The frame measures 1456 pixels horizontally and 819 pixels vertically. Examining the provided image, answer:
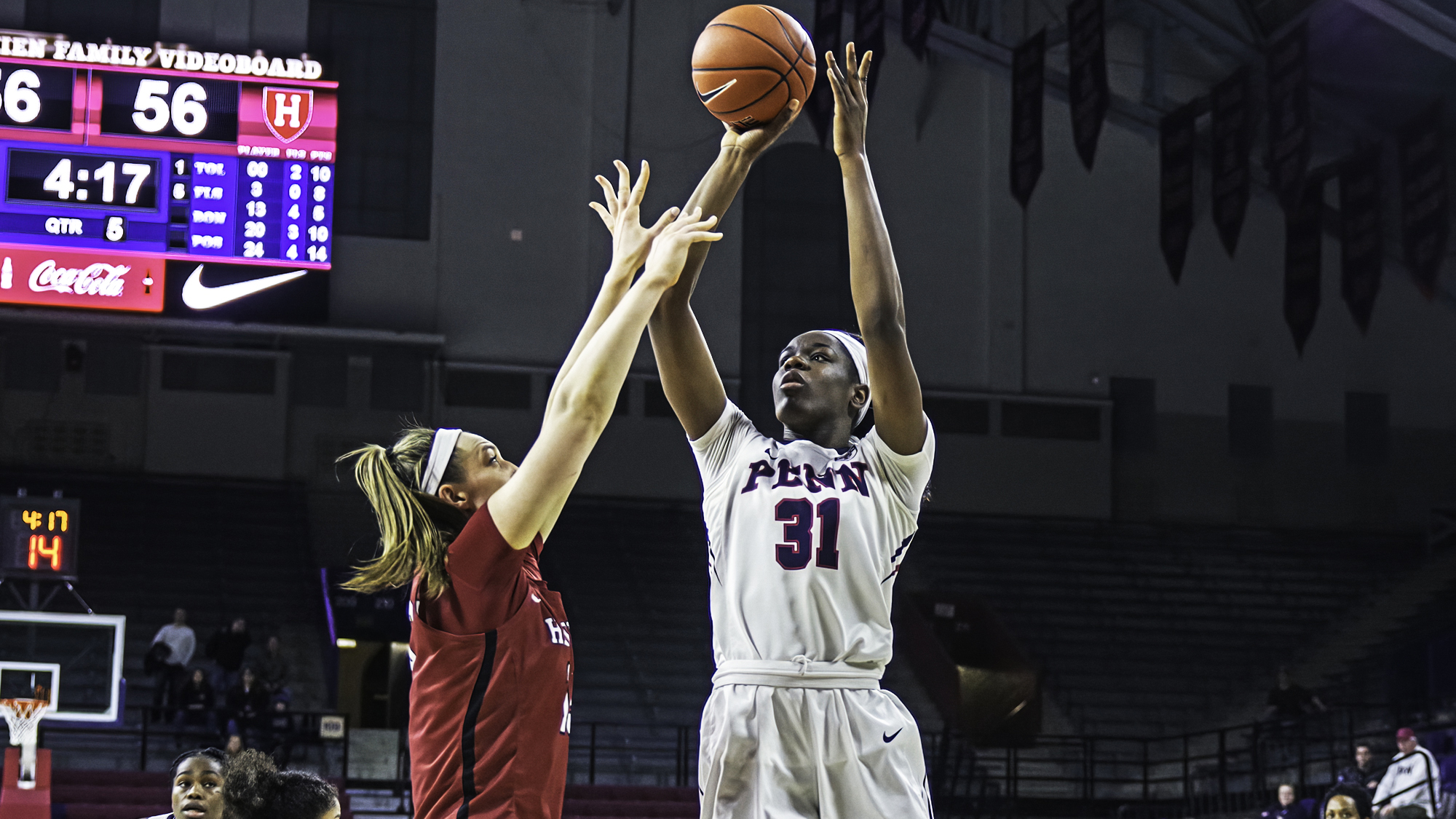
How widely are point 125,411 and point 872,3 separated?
1113 centimetres

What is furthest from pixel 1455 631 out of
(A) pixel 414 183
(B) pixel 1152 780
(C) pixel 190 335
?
(C) pixel 190 335

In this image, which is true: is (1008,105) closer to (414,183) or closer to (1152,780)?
(414,183)

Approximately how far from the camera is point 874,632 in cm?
372

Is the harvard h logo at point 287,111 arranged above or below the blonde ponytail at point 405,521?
above

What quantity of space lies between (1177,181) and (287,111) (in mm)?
10398

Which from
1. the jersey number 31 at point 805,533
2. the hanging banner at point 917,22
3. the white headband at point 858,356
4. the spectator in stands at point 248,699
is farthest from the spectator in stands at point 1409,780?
the hanging banner at point 917,22

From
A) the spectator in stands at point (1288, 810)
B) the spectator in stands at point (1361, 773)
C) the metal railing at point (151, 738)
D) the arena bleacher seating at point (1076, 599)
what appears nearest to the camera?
the spectator in stands at point (1288, 810)

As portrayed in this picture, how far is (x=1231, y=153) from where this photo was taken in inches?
758

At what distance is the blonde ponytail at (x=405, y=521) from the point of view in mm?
3361

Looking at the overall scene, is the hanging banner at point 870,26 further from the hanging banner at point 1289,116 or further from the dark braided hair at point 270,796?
the dark braided hair at point 270,796

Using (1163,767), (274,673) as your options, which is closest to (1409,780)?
(1163,767)

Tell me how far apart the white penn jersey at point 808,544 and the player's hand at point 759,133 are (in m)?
0.71

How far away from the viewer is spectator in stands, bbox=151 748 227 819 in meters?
5.66

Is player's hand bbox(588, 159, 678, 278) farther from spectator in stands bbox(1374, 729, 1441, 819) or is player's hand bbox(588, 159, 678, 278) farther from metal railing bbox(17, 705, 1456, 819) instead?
metal railing bbox(17, 705, 1456, 819)
